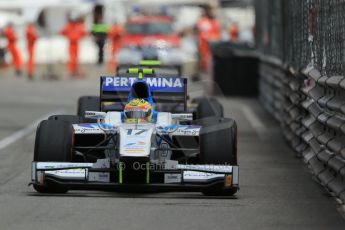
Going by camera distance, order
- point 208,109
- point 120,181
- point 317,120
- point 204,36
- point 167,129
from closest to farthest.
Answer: point 120,181 → point 167,129 → point 317,120 → point 208,109 → point 204,36

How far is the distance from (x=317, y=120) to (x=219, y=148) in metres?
2.15

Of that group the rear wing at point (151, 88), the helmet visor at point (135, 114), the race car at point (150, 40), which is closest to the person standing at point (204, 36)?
the race car at point (150, 40)

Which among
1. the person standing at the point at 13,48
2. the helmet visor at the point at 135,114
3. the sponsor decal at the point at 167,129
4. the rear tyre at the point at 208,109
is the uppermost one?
the helmet visor at the point at 135,114

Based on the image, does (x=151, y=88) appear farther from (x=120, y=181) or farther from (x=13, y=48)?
(x=13, y=48)

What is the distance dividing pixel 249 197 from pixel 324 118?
1644mm

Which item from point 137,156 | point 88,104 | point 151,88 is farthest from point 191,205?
point 88,104

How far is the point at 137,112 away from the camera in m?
13.1

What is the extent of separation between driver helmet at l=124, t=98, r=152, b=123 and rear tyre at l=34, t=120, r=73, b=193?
764 mm

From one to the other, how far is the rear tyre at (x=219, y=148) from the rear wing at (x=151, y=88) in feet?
7.54

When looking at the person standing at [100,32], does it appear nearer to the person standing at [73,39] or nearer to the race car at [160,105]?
the person standing at [73,39]

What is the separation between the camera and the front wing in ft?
39.6

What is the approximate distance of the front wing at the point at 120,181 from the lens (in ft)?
39.6

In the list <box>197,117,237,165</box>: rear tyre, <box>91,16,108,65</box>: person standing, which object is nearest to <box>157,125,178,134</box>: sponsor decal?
<box>197,117,237,165</box>: rear tyre

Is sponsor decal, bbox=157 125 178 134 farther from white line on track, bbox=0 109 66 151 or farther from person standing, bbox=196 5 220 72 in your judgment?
person standing, bbox=196 5 220 72
